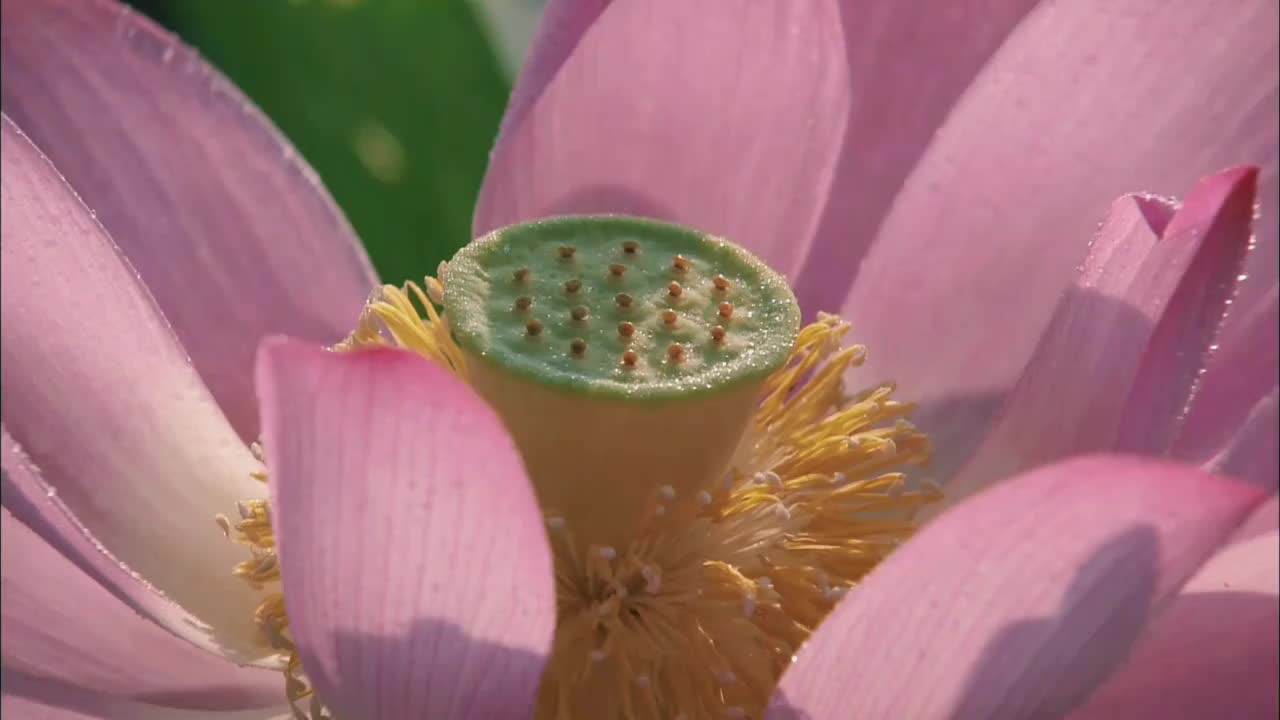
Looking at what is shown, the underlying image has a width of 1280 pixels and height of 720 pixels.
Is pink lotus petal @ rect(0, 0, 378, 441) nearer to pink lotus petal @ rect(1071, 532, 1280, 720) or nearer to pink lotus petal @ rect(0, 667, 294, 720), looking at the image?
pink lotus petal @ rect(0, 667, 294, 720)

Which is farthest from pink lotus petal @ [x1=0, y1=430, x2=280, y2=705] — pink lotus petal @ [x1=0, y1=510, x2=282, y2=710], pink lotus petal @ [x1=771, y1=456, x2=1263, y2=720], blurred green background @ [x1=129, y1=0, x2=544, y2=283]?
blurred green background @ [x1=129, y1=0, x2=544, y2=283]

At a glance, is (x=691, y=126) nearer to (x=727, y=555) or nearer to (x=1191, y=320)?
(x=727, y=555)

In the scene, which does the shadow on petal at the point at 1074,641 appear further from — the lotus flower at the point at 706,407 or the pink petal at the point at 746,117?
the pink petal at the point at 746,117

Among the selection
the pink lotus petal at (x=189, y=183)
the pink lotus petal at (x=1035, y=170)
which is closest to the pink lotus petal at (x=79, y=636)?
the pink lotus petal at (x=189, y=183)

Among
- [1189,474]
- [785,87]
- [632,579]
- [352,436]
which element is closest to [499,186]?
[785,87]

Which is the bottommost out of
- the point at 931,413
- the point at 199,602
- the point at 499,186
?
the point at 199,602

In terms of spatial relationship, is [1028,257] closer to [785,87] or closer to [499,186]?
[785,87]
